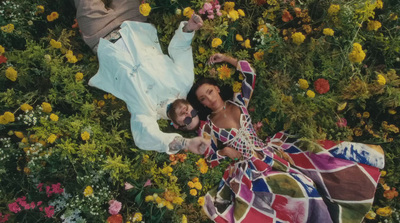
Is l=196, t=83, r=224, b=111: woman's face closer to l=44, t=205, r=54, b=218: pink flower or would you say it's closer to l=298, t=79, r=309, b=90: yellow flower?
l=298, t=79, r=309, b=90: yellow flower

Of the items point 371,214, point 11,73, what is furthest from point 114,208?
point 371,214

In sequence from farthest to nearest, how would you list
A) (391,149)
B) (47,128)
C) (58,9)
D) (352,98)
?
(58,9) < (391,149) < (352,98) < (47,128)

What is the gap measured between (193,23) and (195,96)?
0.77 metres

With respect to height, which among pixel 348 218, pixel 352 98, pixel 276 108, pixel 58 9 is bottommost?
pixel 348 218

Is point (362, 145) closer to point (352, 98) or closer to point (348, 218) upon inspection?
point (352, 98)

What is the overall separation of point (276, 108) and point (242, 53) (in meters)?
0.72

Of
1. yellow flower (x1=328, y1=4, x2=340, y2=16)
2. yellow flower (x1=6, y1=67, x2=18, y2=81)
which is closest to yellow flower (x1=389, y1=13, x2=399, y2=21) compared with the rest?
yellow flower (x1=328, y1=4, x2=340, y2=16)

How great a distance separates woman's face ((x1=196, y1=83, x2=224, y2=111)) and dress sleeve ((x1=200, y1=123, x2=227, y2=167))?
0.86 feet

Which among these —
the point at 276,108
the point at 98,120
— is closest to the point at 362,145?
the point at 276,108

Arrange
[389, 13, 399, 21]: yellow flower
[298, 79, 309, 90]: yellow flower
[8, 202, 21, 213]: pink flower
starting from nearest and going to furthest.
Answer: [8, 202, 21, 213]: pink flower, [298, 79, 309, 90]: yellow flower, [389, 13, 399, 21]: yellow flower

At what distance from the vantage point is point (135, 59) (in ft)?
9.54

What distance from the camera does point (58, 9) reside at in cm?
326

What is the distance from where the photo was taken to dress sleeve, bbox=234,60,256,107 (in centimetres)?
304

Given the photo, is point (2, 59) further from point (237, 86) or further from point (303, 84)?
point (303, 84)
